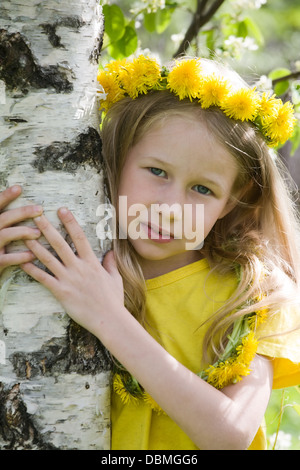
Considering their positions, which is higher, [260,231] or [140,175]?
[140,175]

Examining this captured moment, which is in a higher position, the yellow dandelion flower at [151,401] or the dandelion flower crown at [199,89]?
the dandelion flower crown at [199,89]

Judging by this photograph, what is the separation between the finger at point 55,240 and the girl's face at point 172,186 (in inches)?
15.9

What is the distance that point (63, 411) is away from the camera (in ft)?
4.91

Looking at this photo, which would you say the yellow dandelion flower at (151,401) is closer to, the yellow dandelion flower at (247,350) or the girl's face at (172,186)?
the yellow dandelion flower at (247,350)

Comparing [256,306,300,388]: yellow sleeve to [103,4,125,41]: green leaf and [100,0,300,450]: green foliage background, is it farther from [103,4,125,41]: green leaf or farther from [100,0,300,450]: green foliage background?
[103,4,125,41]: green leaf

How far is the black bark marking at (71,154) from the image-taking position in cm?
150

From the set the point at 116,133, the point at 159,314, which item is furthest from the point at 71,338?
the point at 116,133

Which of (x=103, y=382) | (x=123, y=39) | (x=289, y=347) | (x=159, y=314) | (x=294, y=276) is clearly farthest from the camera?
(x=123, y=39)

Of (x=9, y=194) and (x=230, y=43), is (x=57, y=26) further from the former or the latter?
(x=230, y=43)

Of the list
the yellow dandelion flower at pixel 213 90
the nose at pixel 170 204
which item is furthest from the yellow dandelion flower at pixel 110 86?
the nose at pixel 170 204

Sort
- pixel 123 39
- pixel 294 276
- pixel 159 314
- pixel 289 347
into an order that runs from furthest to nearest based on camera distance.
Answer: pixel 123 39 < pixel 294 276 < pixel 159 314 < pixel 289 347

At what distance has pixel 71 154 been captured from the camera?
5.02 ft
